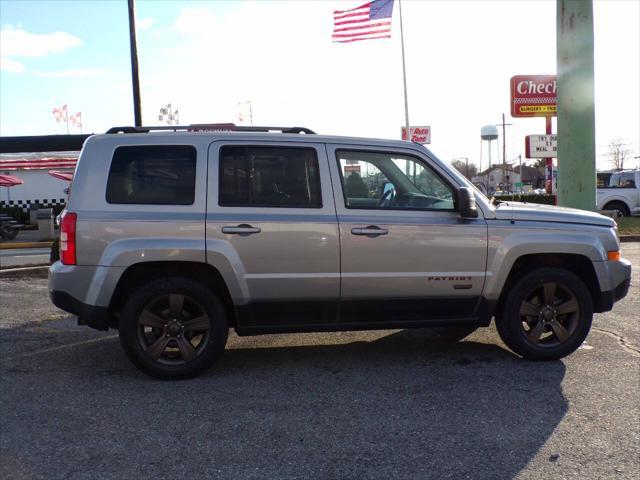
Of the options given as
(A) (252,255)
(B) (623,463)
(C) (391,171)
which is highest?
(C) (391,171)

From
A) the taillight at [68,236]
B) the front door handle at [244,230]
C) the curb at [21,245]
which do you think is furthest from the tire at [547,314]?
the curb at [21,245]

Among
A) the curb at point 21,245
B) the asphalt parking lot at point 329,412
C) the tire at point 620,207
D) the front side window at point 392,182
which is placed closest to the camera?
the asphalt parking lot at point 329,412

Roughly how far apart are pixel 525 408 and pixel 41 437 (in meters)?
3.17

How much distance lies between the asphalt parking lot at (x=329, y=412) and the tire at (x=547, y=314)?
0.18m

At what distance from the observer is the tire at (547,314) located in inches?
201

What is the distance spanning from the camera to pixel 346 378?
189 inches

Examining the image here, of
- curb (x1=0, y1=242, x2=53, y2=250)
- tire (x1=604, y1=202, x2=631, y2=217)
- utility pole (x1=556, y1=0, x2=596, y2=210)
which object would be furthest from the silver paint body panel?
tire (x1=604, y1=202, x2=631, y2=217)

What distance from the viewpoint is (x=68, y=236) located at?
14.9 ft

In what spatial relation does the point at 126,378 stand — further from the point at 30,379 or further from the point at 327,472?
the point at 327,472

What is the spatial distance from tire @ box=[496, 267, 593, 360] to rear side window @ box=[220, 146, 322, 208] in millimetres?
1902

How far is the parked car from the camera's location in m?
22.2

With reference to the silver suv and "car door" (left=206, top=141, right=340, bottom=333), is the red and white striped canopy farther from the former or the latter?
"car door" (left=206, top=141, right=340, bottom=333)

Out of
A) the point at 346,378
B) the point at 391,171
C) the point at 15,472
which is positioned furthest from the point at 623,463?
the point at 15,472

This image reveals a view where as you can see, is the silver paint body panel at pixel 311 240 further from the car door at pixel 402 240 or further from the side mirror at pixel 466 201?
the side mirror at pixel 466 201
